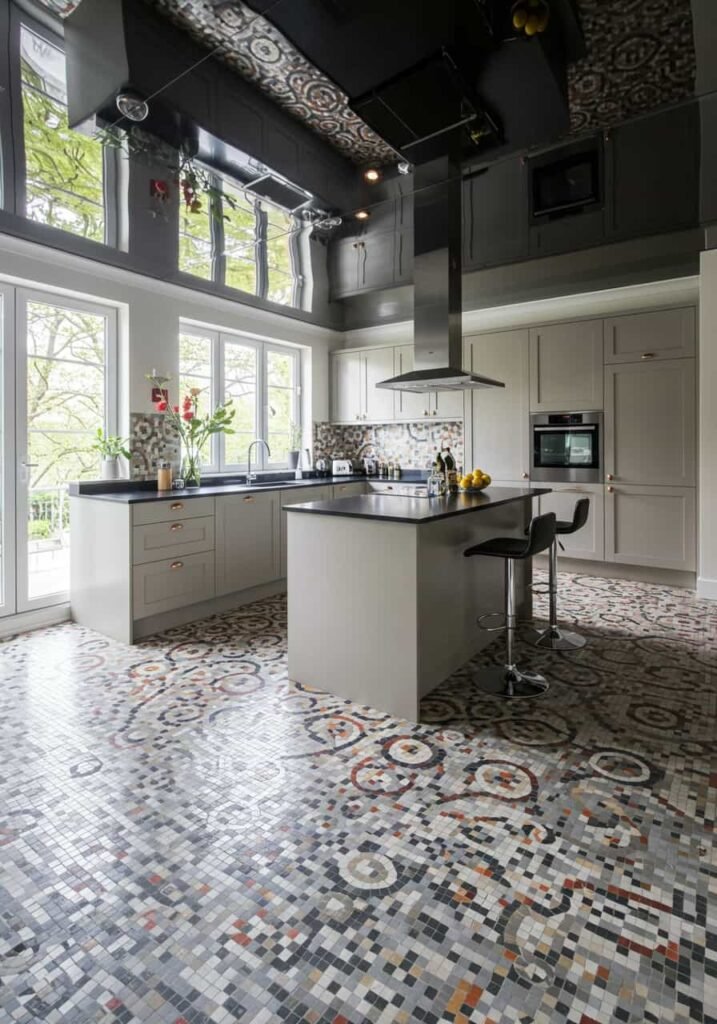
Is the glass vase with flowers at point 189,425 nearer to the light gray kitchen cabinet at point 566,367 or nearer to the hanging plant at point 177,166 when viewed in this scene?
the hanging plant at point 177,166

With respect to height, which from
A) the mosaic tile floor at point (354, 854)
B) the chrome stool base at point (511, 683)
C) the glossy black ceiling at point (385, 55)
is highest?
the glossy black ceiling at point (385, 55)

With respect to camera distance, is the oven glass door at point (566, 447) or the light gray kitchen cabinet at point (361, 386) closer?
the oven glass door at point (566, 447)

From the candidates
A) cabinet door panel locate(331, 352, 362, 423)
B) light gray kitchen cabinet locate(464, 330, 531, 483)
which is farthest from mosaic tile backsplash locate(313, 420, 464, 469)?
light gray kitchen cabinet locate(464, 330, 531, 483)

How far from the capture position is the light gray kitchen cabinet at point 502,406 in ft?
17.2

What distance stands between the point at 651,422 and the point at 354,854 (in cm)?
432

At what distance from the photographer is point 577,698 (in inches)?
106

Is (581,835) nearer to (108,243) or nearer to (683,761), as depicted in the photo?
(683,761)

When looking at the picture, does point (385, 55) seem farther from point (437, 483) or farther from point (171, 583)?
point (171, 583)

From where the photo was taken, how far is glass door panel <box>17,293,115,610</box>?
12.5 feet

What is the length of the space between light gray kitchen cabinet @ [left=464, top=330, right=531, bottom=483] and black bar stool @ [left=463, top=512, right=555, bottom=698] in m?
2.58

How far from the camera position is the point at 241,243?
4.91 meters

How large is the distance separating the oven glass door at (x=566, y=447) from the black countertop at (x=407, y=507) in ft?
5.45

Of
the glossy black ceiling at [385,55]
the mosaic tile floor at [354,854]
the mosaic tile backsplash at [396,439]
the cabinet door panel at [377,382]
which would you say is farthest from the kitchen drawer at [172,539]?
the glossy black ceiling at [385,55]

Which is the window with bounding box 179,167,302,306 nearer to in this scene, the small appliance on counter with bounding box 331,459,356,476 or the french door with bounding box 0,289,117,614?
the french door with bounding box 0,289,117,614
